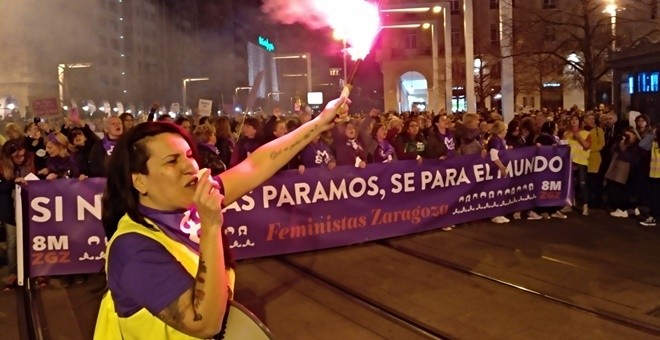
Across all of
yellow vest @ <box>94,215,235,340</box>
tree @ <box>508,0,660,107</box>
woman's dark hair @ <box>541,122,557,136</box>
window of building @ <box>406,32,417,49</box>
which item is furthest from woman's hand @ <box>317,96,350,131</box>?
window of building @ <box>406,32,417,49</box>

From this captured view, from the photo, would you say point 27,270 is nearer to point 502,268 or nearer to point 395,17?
point 502,268

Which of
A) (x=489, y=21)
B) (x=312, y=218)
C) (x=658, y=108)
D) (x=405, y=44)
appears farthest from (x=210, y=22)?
(x=312, y=218)

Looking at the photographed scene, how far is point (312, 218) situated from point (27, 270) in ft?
11.0

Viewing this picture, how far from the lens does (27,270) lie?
6574 millimetres

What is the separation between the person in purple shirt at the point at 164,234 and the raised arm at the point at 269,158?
0.29m

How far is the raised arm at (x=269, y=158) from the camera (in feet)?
6.39

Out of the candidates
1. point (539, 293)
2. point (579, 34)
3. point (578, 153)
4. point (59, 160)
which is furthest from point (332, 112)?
point (579, 34)

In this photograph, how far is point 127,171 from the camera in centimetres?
155

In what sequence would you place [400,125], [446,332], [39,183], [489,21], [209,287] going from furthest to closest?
[489,21] < [400,125] < [39,183] < [446,332] < [209,287]

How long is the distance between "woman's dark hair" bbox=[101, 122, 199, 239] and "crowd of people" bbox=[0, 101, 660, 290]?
4952 millimetres

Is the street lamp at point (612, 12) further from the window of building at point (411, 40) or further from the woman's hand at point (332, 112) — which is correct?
the window of building at point (411, 40)

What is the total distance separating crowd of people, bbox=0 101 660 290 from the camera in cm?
707

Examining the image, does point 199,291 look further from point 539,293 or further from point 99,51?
point 99,51

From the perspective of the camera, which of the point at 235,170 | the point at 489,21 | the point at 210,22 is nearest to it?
the point at 235,170
